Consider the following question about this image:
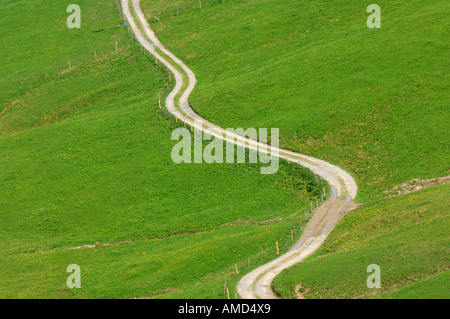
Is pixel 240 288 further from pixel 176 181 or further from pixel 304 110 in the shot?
pixel 304 110

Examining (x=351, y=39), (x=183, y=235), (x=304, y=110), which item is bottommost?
(x=183, y=235)

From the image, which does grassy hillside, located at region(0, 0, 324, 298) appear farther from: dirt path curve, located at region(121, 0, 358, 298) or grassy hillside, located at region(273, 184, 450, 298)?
grassy hillside, located at region(273, 184, 450, 298)

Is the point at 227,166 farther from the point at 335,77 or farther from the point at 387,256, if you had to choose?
the point at 387,256

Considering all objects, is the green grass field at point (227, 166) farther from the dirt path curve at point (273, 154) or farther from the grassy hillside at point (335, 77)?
the dirt path curve at point (273, 154)

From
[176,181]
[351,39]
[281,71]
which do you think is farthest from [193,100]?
[351,39]

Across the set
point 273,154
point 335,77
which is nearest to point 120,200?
point 273,154
